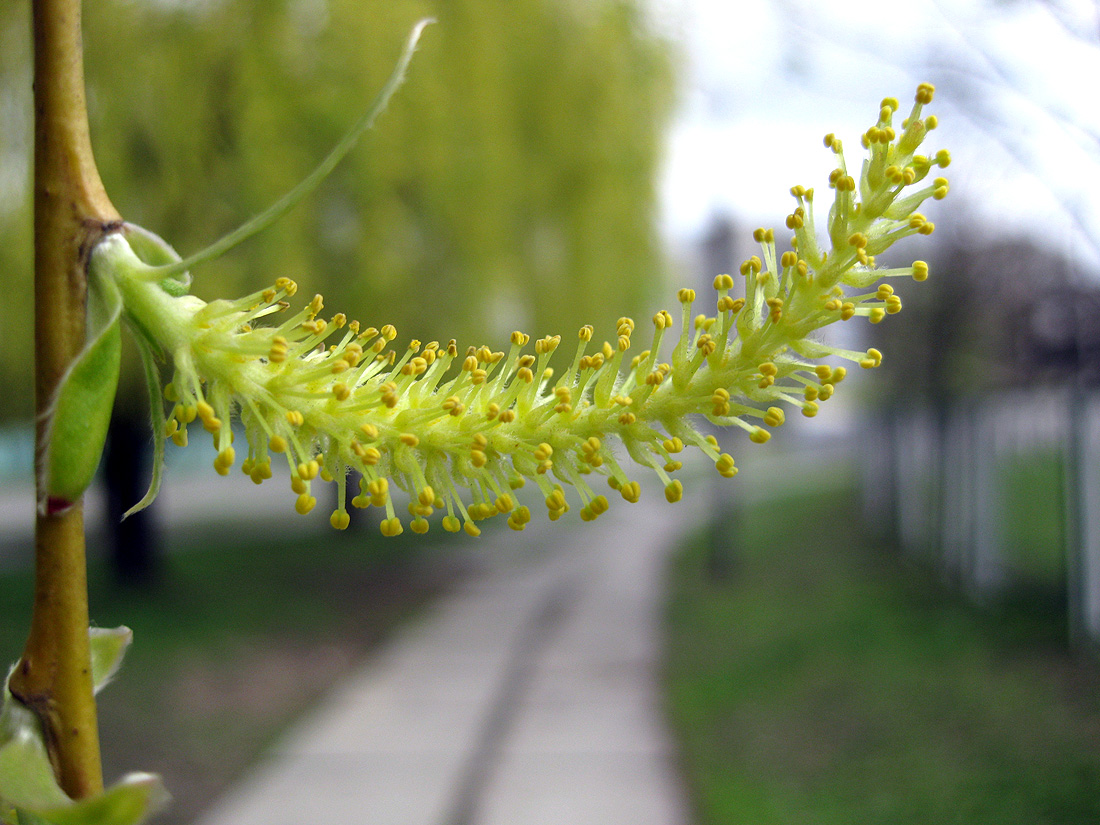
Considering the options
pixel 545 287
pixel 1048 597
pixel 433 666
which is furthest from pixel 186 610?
pixel 1048 597

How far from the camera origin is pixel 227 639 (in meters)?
7.19

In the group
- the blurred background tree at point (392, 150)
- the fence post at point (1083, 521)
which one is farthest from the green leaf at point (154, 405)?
the fence post at point (1083, 521)

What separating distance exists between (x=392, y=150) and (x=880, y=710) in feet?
12.5

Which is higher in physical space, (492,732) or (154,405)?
(154,405)

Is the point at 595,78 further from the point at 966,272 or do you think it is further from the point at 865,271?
the point at 865,271

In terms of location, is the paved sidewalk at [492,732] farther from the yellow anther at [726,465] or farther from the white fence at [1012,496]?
the yellow anther at [726,465]

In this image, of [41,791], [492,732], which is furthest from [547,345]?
[492,732]

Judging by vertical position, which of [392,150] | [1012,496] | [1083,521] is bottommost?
[1012,496]

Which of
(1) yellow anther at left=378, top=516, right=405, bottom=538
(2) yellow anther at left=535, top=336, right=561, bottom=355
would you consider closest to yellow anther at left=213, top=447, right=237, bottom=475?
(1) yellow anther at left=378, top=516, right=405, bottom=538

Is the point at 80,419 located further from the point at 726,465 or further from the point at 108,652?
the point at 726,465

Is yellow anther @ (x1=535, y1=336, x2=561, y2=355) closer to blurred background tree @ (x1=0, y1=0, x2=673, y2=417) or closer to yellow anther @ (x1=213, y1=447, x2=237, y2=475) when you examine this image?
yellow anther @ (x1=213, y1=447, x2=237, y2=475)

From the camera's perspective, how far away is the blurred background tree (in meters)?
4.19

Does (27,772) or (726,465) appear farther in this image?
(726,465)

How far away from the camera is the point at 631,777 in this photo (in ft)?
16.6
